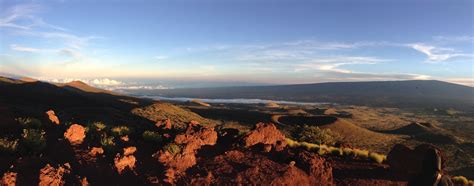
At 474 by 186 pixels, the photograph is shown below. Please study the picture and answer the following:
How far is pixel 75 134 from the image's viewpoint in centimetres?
1071

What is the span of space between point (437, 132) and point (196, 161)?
143 feet

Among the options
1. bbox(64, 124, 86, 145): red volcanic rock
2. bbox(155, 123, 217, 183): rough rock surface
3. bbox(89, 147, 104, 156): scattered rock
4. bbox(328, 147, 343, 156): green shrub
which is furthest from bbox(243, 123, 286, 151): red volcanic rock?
bbox(64, 124, 86, 145): red volcanic rock

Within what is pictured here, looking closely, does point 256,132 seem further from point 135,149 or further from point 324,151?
point 135,149

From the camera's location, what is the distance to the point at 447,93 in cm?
19750

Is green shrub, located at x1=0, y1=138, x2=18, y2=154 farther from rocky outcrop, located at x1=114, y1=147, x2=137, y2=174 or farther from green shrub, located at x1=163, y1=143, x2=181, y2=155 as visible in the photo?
green shrub, located at x1=163, y1=143, x2=181, y2=155

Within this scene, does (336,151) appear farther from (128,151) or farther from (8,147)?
(8,147)

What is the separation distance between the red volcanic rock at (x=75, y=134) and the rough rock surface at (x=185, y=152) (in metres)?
2.38

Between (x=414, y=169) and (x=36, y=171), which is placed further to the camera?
(x=414, y=169)

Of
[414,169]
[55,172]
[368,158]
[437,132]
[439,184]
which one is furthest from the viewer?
[437,132]

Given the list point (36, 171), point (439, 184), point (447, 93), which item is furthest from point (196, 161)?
point (447, 93)

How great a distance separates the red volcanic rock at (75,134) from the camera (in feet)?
34.5

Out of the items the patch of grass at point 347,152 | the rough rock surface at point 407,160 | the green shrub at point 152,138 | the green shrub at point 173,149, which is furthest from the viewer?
the patch of grass at point 347,152

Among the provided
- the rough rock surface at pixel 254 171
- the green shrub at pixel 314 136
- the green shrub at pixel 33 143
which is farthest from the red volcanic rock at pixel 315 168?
the green shrub at pixel 314 136

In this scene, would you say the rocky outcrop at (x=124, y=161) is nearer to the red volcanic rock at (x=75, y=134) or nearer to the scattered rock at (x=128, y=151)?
the scattered rock at (x=128, y=151)
